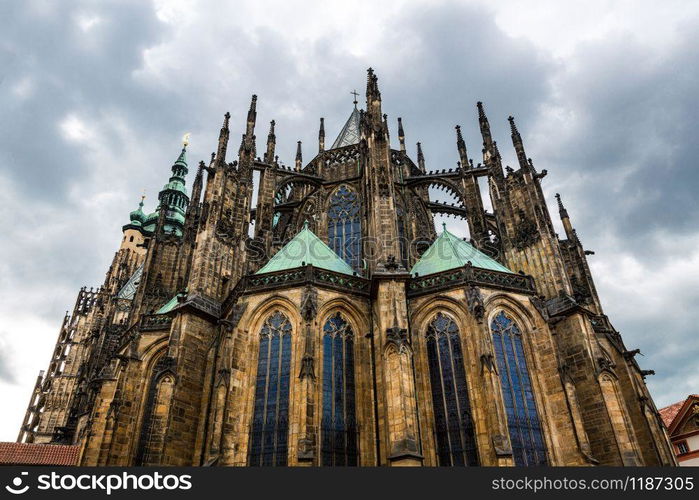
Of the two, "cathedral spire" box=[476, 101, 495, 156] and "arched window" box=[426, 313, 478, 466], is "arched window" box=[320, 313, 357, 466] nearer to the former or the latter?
"arched window" box=[426, 313, 478, 466]

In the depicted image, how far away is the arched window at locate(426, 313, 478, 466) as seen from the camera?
1556cm

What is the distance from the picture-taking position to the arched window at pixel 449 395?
613 inches

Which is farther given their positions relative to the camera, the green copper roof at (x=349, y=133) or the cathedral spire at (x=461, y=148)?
the green copper roof at (x=349, y=133)

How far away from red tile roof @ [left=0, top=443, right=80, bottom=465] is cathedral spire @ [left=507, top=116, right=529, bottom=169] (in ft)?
75.7

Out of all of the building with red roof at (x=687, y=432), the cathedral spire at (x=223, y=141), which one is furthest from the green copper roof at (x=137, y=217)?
the building with red roof at (x=687, y=432)

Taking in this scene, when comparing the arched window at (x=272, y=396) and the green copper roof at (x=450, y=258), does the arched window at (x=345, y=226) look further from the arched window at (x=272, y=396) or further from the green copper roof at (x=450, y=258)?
the arched window at (x=272, y=396)

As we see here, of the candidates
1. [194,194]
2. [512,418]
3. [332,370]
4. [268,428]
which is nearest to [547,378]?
[512,418]

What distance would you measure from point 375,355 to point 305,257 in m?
5.34

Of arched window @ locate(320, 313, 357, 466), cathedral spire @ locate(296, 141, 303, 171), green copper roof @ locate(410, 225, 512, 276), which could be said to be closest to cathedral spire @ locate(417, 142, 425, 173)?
cathedral spire @ locate(296, 141, 303, 171)

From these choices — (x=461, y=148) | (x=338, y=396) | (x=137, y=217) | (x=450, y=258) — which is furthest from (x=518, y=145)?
Answer: (x=137, y=217)

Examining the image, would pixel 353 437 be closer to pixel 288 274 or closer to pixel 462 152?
pixel 288 274

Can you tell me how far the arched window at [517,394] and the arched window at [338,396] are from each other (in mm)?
4947

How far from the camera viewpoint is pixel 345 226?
1037 inches

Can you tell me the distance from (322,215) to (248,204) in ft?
16.0
